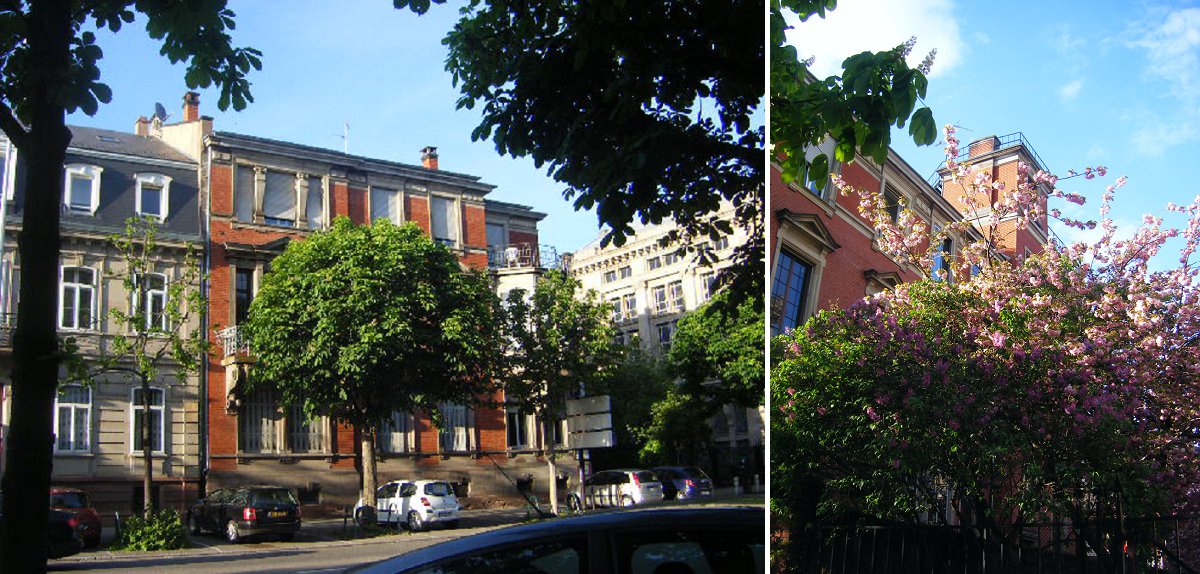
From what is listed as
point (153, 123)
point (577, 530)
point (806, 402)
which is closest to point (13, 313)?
point (153, 123)

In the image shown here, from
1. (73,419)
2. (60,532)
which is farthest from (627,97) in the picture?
(60,532)

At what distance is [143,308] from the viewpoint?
2.49 m

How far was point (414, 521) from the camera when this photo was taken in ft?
8.36

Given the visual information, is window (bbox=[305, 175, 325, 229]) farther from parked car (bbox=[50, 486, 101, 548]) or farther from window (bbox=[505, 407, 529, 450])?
parked car (bbox=[50, 486, 101, 548])

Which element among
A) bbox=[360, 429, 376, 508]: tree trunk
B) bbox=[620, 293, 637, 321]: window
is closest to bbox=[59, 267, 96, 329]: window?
bbox=[360, 429, 376, 508]: tree trunk

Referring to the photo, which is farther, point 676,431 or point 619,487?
point 619,487

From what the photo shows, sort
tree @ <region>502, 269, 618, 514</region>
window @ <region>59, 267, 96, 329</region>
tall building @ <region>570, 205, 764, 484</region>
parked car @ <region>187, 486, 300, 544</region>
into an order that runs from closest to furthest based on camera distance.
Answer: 1. tall building @ <region>570, 205, 764, 484</region>
2. window @ <region>59, 267, 96, 329</region>
3. parked car @ <region>187, 486, 300, 544</region>
4. tree @ <region>502, 269, 618, 514</region>

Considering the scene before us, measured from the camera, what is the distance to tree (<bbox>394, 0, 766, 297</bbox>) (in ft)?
9.16

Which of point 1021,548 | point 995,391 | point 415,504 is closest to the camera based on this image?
point 1021,548

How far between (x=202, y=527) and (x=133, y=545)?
210mm

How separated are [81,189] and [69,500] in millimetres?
859

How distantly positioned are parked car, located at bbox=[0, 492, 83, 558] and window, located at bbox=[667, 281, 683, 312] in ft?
5.31

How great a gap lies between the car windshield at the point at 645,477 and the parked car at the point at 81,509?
142cm

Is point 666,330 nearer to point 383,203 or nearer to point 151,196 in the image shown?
point 383,203
